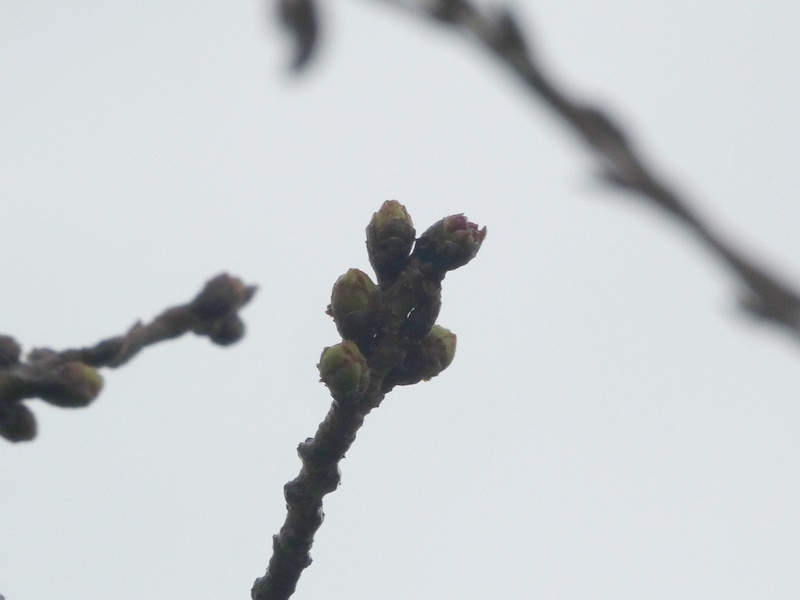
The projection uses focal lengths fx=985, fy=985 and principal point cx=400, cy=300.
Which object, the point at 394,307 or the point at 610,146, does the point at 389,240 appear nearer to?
the point at 394,307

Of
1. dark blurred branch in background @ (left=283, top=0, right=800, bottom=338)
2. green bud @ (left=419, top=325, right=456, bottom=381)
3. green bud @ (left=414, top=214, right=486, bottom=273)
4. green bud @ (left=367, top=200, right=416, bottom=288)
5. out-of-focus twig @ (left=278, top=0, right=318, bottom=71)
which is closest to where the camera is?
dark blurred branch in background @ (left=283, top=0, right=800, bottom=338)

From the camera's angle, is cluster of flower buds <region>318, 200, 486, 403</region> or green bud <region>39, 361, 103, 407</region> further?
cluster of flower buds <region>318, 200, 486, 403</region>

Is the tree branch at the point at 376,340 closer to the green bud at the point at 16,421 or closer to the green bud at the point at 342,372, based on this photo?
the green bud at the point at 342,372

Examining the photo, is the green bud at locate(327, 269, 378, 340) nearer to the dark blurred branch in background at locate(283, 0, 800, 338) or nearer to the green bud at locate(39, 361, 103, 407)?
the green bud at locate(39, 361, 103, 407)

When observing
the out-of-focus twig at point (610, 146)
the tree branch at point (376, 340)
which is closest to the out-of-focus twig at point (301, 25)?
the out-of-focus twig at point (610, 146)

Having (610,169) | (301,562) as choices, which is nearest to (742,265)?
(610,169)

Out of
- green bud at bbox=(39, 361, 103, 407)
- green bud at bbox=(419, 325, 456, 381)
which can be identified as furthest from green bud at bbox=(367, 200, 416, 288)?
green bud at bbox=(39, 361, 103, 407)
